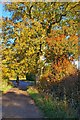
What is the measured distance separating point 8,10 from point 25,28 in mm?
1173

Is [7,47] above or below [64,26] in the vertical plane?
below

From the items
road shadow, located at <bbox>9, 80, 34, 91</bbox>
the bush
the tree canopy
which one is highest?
the tree canopy

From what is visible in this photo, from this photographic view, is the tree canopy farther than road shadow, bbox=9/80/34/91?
No

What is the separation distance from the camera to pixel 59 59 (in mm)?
9070

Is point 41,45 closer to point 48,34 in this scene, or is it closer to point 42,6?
point 48,34

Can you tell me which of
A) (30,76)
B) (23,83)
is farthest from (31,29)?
(23,83)

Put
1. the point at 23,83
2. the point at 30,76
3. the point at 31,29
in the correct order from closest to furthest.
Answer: the point at 31,29, the point at 30,76, the point at 23,83

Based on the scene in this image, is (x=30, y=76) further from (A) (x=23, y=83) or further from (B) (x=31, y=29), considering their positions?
(B) (x=31, y=29)

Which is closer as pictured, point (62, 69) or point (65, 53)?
point (62, 69)

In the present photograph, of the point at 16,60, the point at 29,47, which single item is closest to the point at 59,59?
the point at 29,47

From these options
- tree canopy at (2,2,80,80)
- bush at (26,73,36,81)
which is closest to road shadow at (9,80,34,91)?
bush at (26,73,36,81)

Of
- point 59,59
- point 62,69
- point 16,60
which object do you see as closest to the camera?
point 62,69

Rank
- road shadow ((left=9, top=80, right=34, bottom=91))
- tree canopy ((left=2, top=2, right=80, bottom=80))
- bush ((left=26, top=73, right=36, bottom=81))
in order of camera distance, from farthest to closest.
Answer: bush ((left=26, top=73, right=36, bottom=81))
road shadow ((left=9, top=80, right=34, bottom=91))
tree canopy ((left=2, top=2, right=80, bottom=80))

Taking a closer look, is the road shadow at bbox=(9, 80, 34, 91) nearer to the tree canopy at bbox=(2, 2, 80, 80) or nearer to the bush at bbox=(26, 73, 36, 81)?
the bush at bbox=(26, 73, 36, 81)
